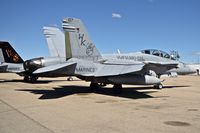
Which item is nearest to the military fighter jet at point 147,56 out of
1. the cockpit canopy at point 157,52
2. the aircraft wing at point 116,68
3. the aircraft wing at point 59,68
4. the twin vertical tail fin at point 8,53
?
the cockpit canopy at point 157,52

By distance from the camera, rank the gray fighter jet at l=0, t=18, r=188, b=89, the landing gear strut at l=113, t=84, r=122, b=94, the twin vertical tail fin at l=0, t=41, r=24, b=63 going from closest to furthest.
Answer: the gray fighter jet at l=0, t=18, r=188, b=89
the landing gear strut at l=113, t=84, r=122, b=94
the twin vertical tail fin at l=0, t=41, r=24, b=63

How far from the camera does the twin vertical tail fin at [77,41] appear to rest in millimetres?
14602

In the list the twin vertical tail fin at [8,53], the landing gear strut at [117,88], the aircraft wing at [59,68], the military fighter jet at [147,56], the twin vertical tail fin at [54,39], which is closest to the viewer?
the aircraft wing at [59,68]

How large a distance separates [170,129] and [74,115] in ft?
10.3

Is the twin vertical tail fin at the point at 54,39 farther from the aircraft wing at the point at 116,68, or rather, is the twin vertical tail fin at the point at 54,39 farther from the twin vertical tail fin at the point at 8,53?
the twin vertical tail fin at the point at 8,53

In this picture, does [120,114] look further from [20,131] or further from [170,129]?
[20,131]

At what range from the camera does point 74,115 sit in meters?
7.96

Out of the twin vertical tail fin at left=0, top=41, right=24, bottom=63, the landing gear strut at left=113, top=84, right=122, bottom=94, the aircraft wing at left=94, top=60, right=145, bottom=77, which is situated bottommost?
the landing gear strut at left=113, top=84, right=122, bottom=94

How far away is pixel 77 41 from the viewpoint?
1487 cm

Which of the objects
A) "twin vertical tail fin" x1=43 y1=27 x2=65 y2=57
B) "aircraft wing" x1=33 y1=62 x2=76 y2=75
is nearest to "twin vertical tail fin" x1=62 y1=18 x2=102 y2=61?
"aircraft wing" x1=33 y1=62 x2=76 y2=75

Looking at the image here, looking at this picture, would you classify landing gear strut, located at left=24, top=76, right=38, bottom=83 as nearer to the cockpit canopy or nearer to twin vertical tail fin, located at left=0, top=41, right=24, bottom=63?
twin vertical tail fin, located at left=0, top=41, right=24, bottom=63

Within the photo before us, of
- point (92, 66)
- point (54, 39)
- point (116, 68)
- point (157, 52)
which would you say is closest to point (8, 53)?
point (54, 39)

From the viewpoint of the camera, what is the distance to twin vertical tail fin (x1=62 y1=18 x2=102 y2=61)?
47.9ft

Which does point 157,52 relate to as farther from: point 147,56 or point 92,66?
point 92,66
